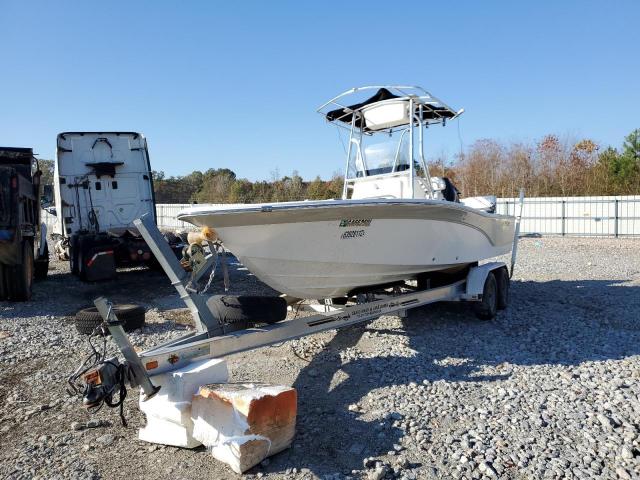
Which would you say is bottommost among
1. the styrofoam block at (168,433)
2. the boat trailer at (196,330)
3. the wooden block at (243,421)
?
the styrofoam block at (168,433)

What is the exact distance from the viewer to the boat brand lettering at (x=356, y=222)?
4.15 meters

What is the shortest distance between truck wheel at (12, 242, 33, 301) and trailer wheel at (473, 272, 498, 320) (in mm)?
6310

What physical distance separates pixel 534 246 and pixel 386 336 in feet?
41.0

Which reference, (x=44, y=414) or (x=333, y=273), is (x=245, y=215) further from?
(x=44, y=414)

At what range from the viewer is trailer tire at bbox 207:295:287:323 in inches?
149

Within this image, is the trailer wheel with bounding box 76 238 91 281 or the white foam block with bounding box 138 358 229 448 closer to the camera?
the white foam block with bounding box 138 358 229 448

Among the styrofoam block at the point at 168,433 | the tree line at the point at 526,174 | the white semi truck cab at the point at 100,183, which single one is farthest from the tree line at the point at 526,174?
the styrofoam block at the point at 168,433

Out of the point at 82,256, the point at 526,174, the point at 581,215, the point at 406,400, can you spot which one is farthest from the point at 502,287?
the point at 526,174

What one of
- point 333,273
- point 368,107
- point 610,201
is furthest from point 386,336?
point 610,201

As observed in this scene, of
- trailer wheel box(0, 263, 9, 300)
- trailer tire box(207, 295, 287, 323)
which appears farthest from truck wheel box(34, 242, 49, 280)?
trailer tire box(207, 295, 287, 323)

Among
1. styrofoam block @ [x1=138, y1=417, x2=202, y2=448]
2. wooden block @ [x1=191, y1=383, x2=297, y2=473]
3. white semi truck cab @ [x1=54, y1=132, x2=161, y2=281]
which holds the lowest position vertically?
styrofoam block @ [x1=138, y1=417, x2=202, y2=448]

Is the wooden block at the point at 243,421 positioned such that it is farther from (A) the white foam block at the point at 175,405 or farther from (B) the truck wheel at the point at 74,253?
(B) the truck wheel at the point at 74,253

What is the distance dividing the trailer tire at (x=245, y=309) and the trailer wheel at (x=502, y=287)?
370 centimetres

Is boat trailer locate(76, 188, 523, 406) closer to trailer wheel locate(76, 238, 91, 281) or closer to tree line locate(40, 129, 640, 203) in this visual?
trailer wheel locate(76, 238, 91, 281)
